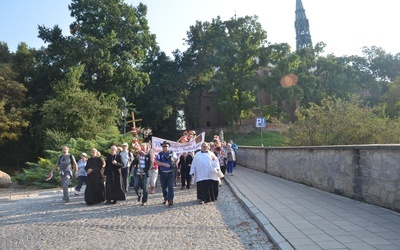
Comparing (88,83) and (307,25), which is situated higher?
(307,25)

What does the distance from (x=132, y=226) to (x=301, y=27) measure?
288 ft

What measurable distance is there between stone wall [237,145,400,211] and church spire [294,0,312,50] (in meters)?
75.9

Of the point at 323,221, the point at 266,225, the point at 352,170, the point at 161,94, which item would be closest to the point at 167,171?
the point at 266,225

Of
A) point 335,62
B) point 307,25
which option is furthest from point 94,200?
point 307,25

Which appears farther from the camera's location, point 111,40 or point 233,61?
point 233,61

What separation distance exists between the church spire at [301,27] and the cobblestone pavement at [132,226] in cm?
8150

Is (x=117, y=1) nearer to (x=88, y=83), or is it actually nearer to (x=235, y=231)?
(x=88, y=83)

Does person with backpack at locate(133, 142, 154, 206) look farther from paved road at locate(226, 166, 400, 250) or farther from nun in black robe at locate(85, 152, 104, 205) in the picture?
paved road at locate(226, 166, 400, 250)

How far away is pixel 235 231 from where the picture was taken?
6844mm

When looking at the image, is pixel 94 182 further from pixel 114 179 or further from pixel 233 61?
pixel 233 61

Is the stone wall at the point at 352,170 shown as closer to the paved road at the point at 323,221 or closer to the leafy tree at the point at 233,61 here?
the paved road at the point at 323,221

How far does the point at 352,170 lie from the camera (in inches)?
373

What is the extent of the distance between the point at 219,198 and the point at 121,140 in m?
10.4

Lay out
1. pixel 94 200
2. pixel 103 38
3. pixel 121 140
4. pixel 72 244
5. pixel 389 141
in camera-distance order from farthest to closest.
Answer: pixel 103 38
pixel 121 140
pixel 389 141
pixel 94 200
pixel 72 244
